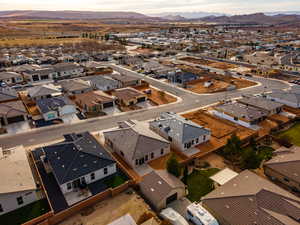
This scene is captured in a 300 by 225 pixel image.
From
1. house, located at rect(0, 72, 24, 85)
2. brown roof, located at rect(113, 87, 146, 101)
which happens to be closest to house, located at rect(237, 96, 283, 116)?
brown roof, located at rect(113, 87, 146, 101)

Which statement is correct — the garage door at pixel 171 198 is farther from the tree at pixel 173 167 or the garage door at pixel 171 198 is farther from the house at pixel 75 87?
the house at pixel 75 87

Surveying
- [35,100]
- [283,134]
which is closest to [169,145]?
[283,134]

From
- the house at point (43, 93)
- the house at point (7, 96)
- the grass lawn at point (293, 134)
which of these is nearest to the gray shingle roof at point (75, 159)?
the house at point (43, 93)

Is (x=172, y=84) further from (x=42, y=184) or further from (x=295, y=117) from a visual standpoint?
(x=42, y=184)

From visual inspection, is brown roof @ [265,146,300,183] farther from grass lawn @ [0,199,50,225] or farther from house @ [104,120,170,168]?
grass lawn @ [0,199,50,225]

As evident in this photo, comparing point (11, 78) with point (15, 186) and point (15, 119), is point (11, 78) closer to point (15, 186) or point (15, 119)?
point (15, 119)
